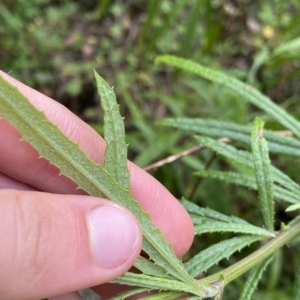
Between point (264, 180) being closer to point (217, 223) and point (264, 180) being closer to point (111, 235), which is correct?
point (217, 223)

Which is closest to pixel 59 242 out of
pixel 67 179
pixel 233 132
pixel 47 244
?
pixel 47 244

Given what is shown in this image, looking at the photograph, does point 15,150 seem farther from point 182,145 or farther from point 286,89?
point 286,89

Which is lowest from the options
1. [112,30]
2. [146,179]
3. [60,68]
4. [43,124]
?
[146,179]

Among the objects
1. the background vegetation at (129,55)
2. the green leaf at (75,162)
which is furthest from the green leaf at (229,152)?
the background vegetation at (129,55)

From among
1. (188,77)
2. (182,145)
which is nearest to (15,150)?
(182,145)

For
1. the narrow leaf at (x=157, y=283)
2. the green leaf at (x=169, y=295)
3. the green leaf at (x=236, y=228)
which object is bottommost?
the green leaf at (x=169, y=295)

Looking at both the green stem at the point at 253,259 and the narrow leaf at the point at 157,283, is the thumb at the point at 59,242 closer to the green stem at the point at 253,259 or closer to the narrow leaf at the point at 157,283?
the narrow leaf at the point at 157,283
